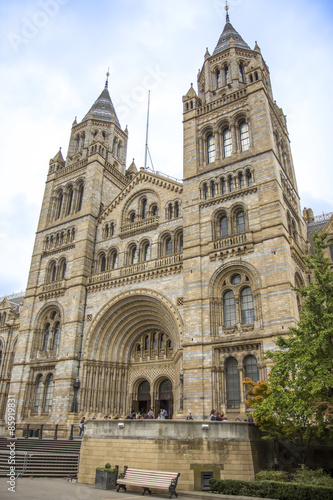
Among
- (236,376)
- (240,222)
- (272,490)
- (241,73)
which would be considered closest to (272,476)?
(272,490)

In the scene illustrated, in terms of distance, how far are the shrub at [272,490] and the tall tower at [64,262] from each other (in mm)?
16103

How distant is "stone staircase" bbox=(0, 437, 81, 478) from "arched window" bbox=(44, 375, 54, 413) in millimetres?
7343

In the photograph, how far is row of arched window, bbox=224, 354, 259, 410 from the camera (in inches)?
822

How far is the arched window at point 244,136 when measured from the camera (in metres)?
27.3

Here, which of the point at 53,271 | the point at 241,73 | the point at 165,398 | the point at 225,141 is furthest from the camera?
the point at 53,271

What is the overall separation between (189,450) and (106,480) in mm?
3282

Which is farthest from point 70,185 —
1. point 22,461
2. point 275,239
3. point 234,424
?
point 234,424

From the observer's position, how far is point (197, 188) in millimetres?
27562

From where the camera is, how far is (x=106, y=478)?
47.9 feet

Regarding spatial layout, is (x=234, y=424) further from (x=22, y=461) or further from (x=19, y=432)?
(x=19, y=432)

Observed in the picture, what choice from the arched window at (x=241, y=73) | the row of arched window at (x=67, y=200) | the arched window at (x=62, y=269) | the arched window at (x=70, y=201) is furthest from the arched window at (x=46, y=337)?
the arched window at (x=241, y=73)

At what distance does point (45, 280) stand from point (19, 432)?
11979 mm

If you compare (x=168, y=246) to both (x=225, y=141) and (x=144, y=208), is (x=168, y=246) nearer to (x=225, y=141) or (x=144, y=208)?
(x=144, y=208)

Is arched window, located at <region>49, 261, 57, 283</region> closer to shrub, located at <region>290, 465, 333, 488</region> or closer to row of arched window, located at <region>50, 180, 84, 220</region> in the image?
row of arched window, located at <region>50, 180, 84, 220</region>
